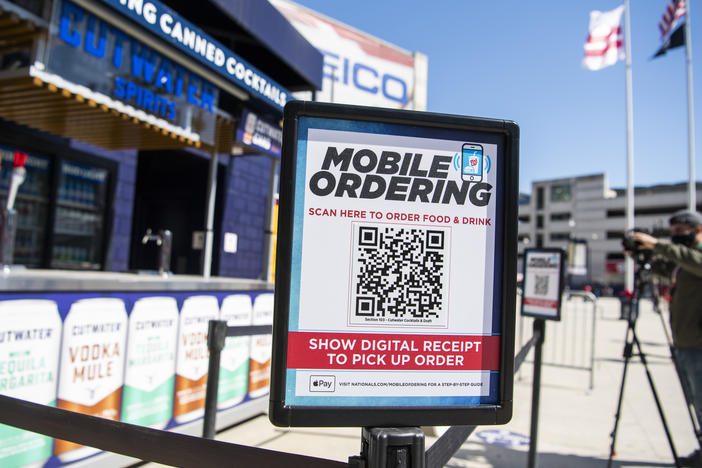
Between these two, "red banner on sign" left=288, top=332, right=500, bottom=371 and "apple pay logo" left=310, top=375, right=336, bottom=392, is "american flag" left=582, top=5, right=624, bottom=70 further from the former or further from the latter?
"apple pay logo" left=310, top=375, right=336, bottom=392

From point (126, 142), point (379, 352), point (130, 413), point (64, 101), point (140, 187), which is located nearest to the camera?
point (379, 352)

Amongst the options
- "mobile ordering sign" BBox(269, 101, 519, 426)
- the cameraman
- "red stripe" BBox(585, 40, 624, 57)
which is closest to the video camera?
the cameraman

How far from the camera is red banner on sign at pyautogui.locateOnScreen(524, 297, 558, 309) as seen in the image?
4.78 m

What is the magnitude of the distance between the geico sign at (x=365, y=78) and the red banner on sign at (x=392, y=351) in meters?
13.8

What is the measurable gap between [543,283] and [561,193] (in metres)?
76.5

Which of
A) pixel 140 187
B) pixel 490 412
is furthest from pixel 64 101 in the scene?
pixel 140 187

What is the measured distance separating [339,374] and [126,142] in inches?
250

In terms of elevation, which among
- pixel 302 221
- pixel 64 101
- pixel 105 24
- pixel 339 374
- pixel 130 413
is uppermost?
pixel 105 24

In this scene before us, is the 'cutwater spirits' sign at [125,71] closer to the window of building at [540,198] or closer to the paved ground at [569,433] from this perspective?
the paved ground at [569,433]

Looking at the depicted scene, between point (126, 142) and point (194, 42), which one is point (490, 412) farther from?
point (126, 142)

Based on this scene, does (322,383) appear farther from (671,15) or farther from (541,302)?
(671,15)

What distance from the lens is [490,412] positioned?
3.67 ft

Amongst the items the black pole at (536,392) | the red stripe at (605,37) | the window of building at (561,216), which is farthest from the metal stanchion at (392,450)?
the window of building at (561,216)

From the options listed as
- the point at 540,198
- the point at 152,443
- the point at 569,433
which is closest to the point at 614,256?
the point at 540,198
